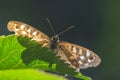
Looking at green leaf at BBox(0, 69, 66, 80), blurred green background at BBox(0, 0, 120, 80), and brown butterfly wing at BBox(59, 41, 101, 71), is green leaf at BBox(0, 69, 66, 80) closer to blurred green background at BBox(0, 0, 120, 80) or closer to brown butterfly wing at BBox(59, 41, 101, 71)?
brown butterfly wing at BBox(59, 41, 101, 71)

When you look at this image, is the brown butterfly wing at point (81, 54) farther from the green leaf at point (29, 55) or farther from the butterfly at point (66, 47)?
the green leaf at point (29, 55)

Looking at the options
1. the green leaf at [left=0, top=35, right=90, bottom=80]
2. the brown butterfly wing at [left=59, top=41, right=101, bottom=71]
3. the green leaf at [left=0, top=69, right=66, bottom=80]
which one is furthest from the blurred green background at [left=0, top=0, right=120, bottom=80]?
the green leaf at [left=0, top=69, right=66, bottom=80]

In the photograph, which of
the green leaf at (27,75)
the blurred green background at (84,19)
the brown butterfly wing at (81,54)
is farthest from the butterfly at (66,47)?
the blurred green background at (84,19)

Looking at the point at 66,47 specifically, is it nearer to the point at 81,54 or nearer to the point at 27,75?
the point at 81,54

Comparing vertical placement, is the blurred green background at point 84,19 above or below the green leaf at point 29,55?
above

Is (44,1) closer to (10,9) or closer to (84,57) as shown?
(10,9)

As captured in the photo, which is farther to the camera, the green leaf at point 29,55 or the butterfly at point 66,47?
the butterfly at point 66,47
